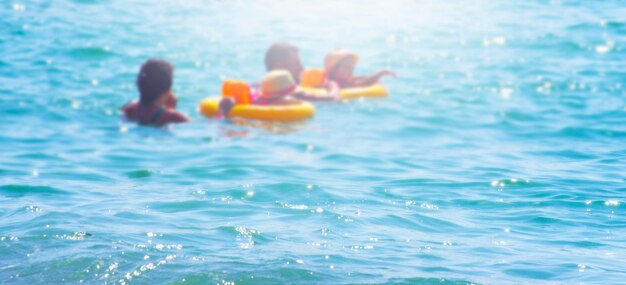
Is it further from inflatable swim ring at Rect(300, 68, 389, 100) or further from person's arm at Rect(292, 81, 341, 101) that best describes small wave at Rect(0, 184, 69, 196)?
inflatable swim ring at Rect(300, 68, 389, 100)

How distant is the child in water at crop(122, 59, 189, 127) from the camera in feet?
34.0

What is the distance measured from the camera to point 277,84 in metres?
11.4

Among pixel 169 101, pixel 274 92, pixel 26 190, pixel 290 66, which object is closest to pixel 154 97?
pixel 169 101

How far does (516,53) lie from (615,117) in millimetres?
5923

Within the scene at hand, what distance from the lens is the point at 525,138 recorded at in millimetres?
10094

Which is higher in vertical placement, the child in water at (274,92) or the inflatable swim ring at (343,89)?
the inflatable swim ring at (343,89)

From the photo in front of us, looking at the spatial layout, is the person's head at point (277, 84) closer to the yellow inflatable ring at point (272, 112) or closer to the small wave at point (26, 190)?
the yellow inflatable ring at point (272, 112)

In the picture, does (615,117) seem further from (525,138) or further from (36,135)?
(36,135)

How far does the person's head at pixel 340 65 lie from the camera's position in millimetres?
13391

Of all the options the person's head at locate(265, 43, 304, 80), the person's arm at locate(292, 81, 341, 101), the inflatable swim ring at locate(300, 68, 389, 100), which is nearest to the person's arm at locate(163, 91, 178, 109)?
the person's arm at locate(292, 81, 341, 101)

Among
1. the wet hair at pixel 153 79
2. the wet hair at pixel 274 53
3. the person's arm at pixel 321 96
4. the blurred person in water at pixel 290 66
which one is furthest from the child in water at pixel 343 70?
the wet hair at pixel 153 79

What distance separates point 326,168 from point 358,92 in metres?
4.79

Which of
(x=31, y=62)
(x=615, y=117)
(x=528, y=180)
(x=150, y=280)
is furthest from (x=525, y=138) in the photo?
(x=31, y=62)

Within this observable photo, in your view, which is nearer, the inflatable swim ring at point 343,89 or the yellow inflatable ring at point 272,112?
the yellow inflatable ring at point 272,112
